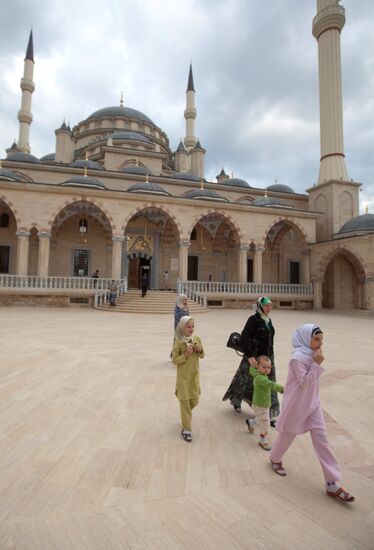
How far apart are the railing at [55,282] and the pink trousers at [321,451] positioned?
49.6 ft

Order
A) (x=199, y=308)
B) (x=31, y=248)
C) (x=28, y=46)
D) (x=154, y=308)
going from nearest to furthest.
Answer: (x=154, y=308), (x=199, y=308), (x=31, y=248), (x=28, y=46)

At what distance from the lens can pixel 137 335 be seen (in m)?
8.39

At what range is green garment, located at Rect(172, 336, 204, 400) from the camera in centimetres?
296

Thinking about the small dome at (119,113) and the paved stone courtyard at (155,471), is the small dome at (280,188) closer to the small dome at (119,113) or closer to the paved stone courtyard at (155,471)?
the small dome at (119,113)

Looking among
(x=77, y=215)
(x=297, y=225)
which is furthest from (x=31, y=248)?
(x=297, y=225)

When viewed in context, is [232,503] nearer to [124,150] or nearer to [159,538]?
[159,538]

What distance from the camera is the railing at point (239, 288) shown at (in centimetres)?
1784

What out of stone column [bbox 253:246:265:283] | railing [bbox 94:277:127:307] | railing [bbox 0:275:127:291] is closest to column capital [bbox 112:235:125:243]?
railing [bbox 0:275:127:291]

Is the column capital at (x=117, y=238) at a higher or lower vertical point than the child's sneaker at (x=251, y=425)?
higher

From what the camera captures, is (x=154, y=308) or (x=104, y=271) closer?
(x=154, y=308)

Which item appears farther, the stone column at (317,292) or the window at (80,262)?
the window at (80,262)

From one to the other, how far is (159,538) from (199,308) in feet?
47.3

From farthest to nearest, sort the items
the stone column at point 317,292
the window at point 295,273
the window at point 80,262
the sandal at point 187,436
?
the window at point 295,273 < the window at point 80,262 < the stone column at point 317,292 < the sandal at point 187,436

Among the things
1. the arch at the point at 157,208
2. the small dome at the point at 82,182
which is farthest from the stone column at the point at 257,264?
the small dome at the point at 82,182
